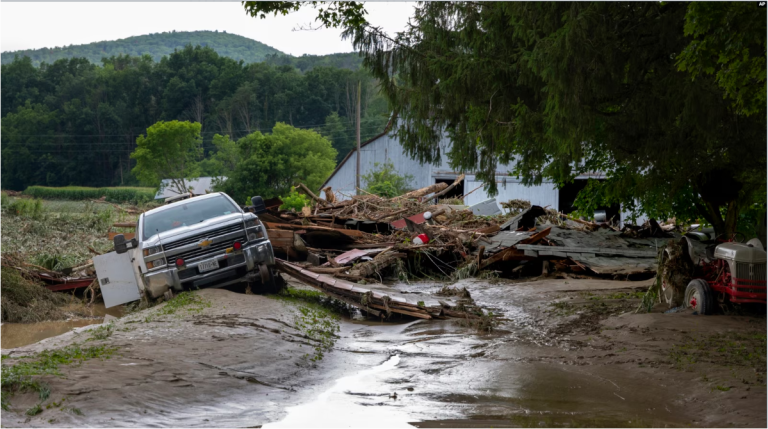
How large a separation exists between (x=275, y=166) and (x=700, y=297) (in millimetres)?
65743

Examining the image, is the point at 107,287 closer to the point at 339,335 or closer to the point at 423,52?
the point at 339,335

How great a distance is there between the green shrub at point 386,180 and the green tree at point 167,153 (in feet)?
160

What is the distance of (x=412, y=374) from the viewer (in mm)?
8641

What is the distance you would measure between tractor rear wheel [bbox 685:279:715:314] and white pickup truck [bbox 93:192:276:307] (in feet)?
24.2

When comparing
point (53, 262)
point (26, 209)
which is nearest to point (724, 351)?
point (53, 262)

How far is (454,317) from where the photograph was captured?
12898 mm

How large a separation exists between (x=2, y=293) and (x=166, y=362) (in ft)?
31.3

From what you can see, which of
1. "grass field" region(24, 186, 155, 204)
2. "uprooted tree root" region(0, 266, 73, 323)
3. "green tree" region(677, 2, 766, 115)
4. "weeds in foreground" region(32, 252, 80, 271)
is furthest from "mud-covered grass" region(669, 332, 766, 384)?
"grass field" region(24, 186, 155, 204)

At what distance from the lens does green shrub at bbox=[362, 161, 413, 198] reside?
151 feet

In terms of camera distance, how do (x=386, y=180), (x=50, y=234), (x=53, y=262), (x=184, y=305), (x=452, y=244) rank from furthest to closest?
(x=386, y=180) → (x=50, y=234) → (x=452, y=244) → (x=53, y=262) → (x=184, y=305)

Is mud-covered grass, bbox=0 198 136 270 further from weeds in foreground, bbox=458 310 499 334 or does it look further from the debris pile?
weeds in foreground, bbox=458 310 499 334

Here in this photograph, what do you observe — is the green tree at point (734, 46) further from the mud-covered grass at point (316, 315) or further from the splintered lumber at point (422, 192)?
the splintered lumber at point (422, 192)

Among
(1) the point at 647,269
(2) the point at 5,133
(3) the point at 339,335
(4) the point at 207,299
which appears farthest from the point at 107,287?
(2) the point at 5,133

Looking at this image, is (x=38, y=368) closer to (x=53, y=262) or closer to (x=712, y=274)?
(x=712, y=274)
